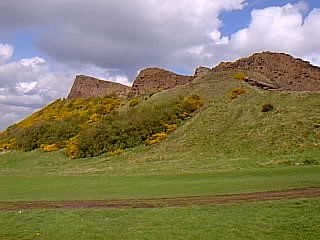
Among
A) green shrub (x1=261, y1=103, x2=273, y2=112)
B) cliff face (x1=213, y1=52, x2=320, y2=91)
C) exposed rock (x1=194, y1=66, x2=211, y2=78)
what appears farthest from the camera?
exposed rock (x1=194, y1=66, x2=211, y2=78)

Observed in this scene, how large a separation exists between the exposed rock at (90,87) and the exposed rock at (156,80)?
1260 cm

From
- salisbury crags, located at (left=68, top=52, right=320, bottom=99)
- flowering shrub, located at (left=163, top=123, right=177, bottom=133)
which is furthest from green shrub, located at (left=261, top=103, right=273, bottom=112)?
salisbury crags, located at (left=68, top=52, right=320, bottom=99)

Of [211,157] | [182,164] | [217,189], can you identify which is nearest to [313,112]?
[211,157]

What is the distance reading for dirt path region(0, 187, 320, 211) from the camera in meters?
22.8

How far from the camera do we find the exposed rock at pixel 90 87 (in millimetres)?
166500

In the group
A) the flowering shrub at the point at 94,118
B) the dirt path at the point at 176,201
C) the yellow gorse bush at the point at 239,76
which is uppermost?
the yellow gorse bush at the point at 239,76

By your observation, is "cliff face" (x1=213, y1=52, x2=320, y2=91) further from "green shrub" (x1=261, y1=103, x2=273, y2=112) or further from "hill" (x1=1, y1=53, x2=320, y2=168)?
"green shrub" (x1=261, y1=103, x2=273, y2=112)

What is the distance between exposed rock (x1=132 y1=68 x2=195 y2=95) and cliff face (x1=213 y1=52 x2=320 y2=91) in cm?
1780

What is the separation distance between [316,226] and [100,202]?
1155 centimetres

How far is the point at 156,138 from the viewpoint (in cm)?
7362

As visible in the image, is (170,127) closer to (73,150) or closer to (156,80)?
(73,150)

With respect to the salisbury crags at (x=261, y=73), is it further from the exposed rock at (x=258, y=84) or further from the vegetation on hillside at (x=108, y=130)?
the vegetation on hillside at (x=108, y=130)

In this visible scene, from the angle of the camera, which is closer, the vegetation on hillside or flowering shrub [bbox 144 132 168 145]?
flowering shrub [bbox 144 132 168 145]

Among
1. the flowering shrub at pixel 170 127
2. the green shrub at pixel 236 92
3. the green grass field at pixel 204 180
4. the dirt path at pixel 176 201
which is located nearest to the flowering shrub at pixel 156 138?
the green grass field at pixel 204 180
